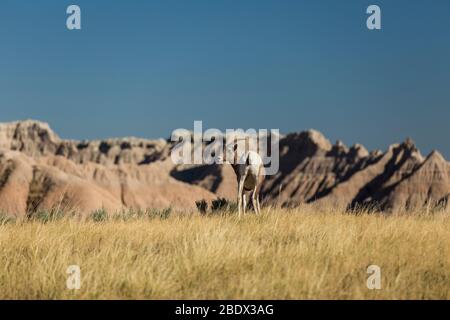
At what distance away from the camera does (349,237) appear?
10406mm

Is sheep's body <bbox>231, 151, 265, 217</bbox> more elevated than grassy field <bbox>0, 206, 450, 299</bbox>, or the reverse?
sheep's body <bbox>231, 151, 265, 217</bbox>

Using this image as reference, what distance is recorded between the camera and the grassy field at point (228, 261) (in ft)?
25.3

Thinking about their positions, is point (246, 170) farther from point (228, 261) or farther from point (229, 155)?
point (228, 261)

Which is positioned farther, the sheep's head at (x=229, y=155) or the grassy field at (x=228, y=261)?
the sheep's head at (x=229, y=155)

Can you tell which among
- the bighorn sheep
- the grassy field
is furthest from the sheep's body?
the grassy field

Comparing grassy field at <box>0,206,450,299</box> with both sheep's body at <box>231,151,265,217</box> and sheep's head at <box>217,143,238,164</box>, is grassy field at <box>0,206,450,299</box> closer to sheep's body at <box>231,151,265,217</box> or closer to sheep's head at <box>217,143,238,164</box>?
sheep's body at <box>231,151,265,217</box>

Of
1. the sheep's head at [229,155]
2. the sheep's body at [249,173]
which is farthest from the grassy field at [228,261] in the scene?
the sheep's head at [229,155]

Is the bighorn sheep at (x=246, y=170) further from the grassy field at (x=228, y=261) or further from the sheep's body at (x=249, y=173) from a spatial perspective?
the grassy field at (x=228, y=261)

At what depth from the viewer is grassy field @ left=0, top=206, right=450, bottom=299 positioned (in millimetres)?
7719

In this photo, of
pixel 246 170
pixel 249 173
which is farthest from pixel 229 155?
pixel 249 173

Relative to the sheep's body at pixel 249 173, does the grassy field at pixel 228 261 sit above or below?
below

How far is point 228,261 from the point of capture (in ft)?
29.0
